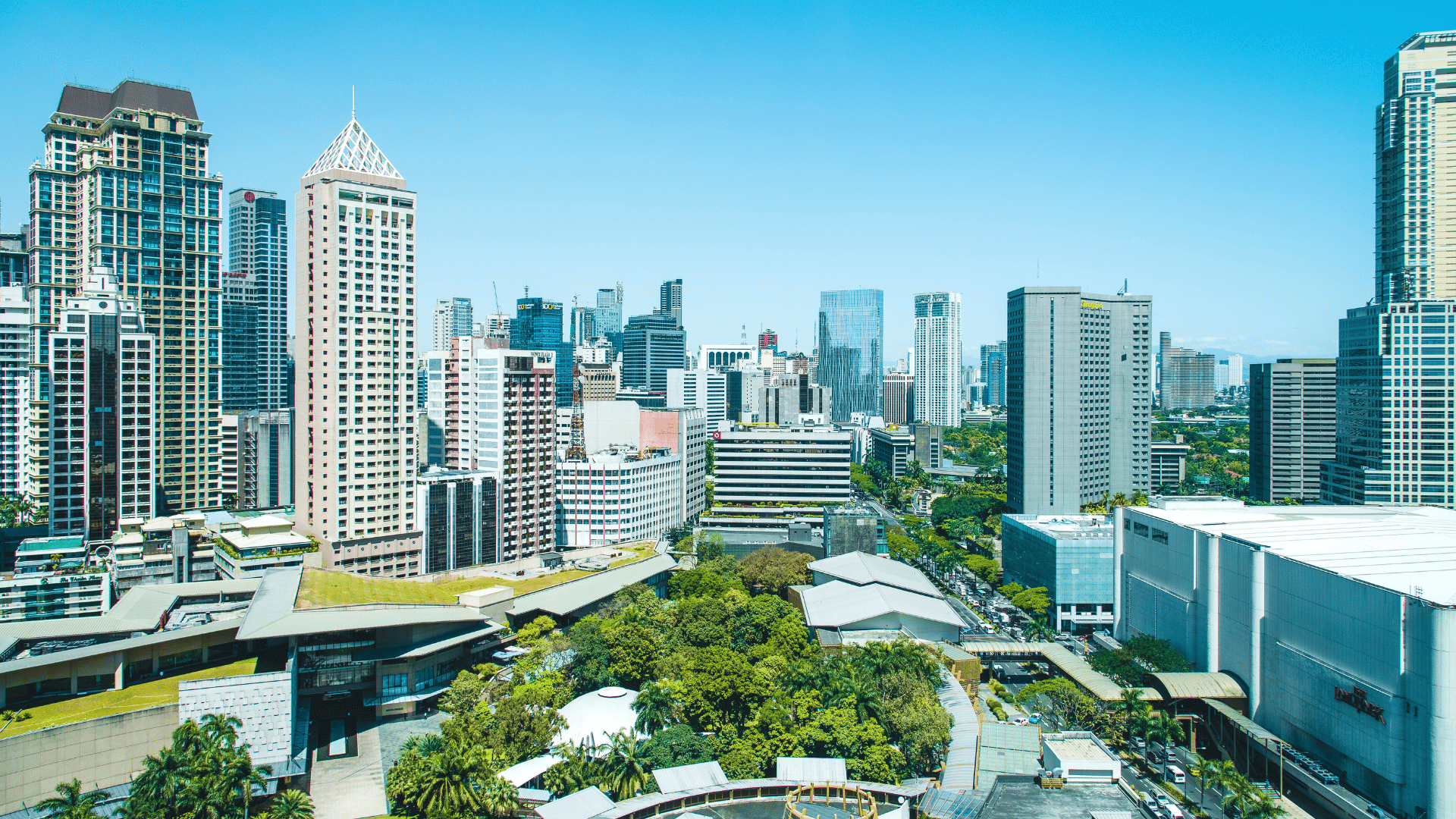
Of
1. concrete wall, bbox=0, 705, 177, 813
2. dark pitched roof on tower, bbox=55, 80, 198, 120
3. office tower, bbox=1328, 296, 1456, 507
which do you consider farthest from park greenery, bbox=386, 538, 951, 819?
dark pitched roof on tower, bbox=55, 80, 198, 120

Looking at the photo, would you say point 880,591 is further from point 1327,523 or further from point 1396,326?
point 1396,326

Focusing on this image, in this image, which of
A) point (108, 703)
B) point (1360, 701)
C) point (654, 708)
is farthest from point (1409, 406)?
Answer: point (108, 703)

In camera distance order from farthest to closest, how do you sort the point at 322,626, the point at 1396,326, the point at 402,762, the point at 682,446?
the point at 682,446 → the point at 1396,326 → the point at 322,626 → the point at 402,762

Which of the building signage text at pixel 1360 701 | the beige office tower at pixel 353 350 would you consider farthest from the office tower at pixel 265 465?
the building signage text at pixel 1360 701

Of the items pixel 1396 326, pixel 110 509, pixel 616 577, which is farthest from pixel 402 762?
pixel 1396 326

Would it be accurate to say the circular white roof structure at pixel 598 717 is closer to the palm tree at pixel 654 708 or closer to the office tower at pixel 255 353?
the palm tree at pixel 654 708

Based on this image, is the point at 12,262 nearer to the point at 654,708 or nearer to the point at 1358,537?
the point at 654,708
